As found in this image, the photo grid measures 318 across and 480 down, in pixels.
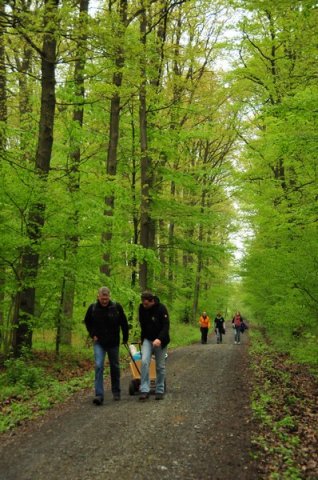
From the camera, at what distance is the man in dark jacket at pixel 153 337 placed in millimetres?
7664

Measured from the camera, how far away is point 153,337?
7766 millimetres

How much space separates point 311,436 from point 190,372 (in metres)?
5.75

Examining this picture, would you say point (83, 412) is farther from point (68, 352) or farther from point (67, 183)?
point (68, 352)

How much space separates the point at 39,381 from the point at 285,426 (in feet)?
17.6

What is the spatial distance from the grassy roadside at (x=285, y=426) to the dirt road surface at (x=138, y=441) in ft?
0.72

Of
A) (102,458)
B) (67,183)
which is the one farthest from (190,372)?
(102,458)

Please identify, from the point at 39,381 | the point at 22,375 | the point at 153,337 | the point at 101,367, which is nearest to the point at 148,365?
the point at 153,337

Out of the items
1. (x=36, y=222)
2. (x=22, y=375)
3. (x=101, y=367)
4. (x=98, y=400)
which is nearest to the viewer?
(x=98, y=400)

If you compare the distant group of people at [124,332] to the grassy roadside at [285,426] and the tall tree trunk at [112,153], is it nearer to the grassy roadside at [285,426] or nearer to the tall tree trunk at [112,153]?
the grassy roadside at [285,426]

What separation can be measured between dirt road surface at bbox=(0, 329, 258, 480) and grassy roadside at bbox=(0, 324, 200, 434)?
0.43 m

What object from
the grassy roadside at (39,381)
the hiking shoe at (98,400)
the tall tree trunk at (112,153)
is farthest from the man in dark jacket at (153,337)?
the tall tree trunk at (112,153)

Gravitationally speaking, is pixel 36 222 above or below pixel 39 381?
above

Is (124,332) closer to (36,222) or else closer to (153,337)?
(153,337)

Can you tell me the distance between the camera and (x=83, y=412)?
22.5 feet
